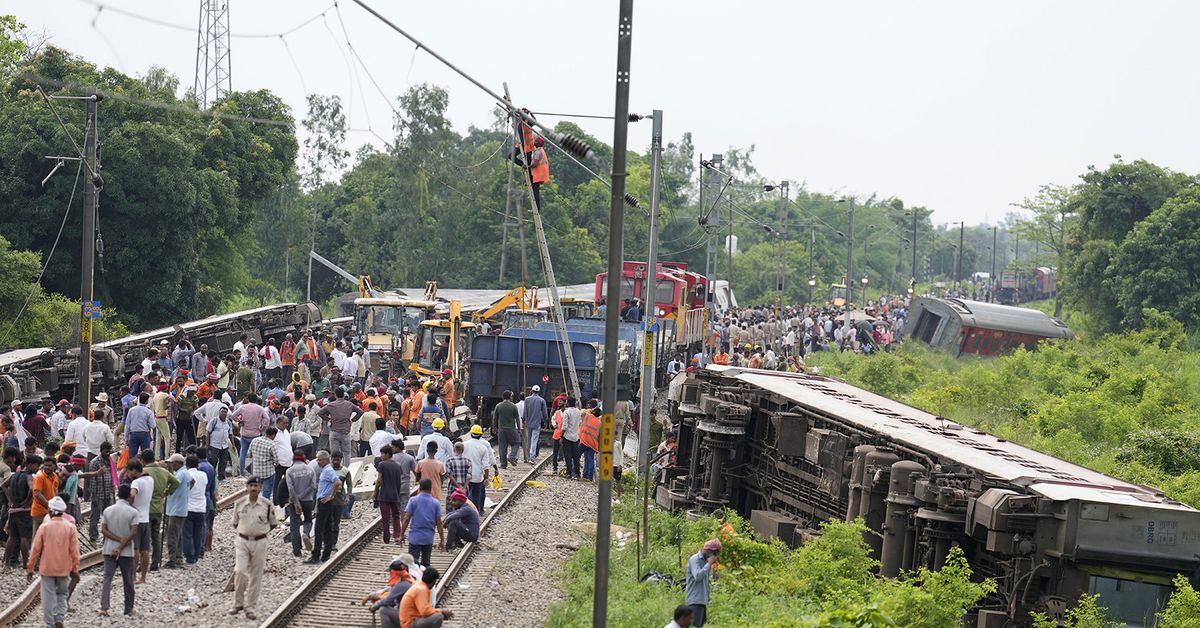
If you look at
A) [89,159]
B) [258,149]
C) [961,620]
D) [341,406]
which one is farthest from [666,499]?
[258,149]

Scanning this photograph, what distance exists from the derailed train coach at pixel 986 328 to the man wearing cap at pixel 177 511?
37077mm

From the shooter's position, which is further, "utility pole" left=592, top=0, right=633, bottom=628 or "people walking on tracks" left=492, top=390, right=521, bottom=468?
"people walking on tracks" left=492, top=390, right=521, bottom=468

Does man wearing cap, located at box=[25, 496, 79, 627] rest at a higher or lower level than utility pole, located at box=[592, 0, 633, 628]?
lower

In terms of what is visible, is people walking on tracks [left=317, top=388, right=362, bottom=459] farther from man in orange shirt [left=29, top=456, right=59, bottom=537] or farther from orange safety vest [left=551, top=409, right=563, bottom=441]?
man in orange shirt [left=29, top=456, right=59, bottom=537]

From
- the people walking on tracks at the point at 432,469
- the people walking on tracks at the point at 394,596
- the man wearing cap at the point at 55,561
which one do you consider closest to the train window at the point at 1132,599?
the people walking on tracks at the point at 394,596

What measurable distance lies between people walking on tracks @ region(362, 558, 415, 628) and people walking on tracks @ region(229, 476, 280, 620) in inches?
64.9

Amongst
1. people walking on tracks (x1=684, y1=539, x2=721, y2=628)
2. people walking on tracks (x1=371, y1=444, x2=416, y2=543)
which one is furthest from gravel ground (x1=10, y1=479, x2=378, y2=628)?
people walking on tracks (x1=684, y1=539, x2=721, y2=628)

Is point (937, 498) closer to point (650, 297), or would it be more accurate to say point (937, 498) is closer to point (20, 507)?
point (20, 507)

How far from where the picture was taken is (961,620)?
12.3m

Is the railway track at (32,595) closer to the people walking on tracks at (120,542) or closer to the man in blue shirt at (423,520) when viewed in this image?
the people walking on tracks at (120,542)

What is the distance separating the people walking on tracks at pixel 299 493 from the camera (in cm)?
1578

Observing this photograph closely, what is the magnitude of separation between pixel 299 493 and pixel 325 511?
377 mm

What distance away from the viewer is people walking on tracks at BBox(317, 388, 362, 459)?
20.4 metres

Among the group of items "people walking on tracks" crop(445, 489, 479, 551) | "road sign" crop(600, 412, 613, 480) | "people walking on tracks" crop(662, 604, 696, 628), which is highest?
"road sign" crop(600, 412, 613, 480)
